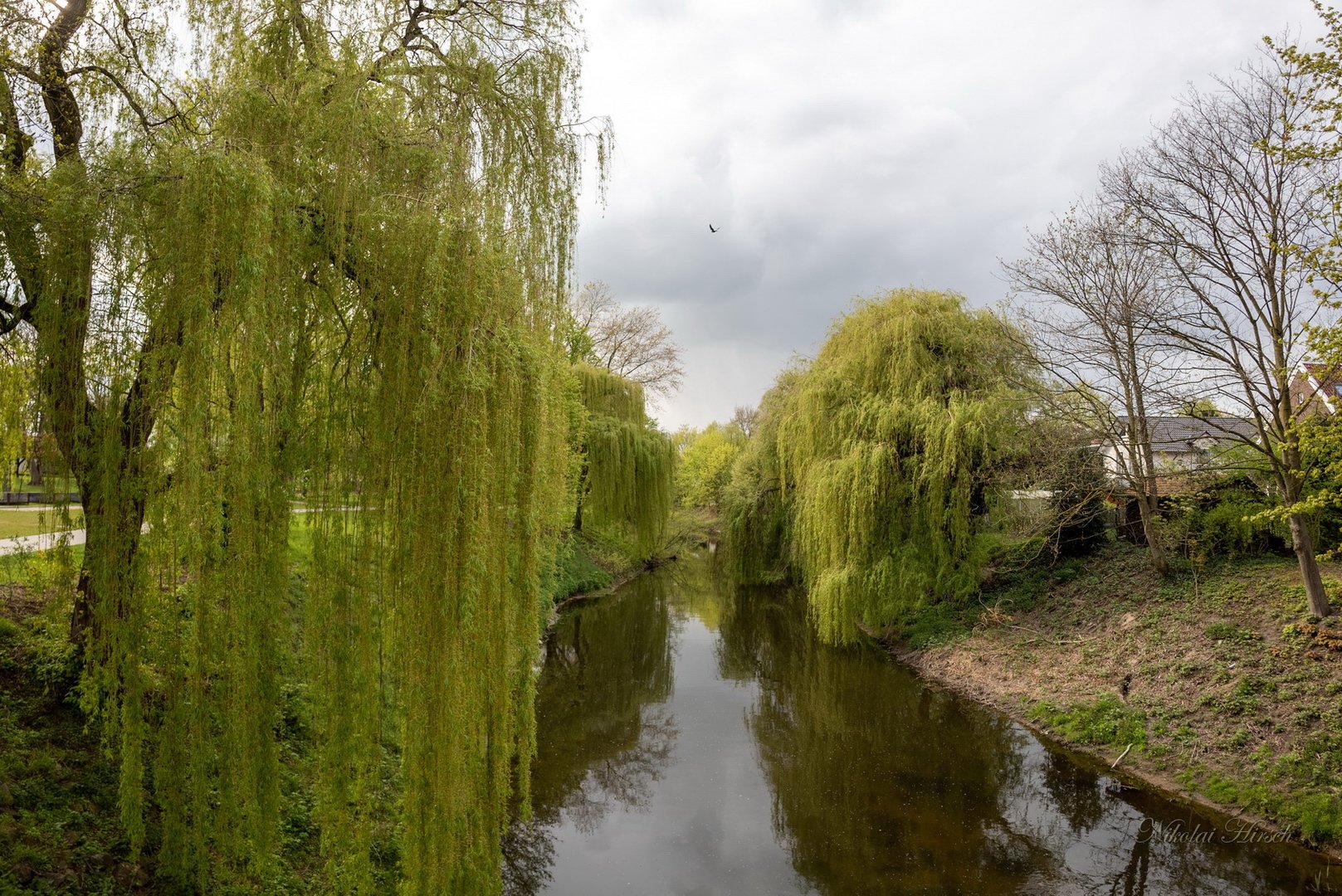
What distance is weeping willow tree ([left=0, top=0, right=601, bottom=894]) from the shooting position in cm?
365

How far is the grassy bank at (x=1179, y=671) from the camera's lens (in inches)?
295

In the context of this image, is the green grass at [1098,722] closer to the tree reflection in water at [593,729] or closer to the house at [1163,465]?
the house at [1163,465]

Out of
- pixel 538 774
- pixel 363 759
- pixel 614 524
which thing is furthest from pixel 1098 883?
pixel 614 524

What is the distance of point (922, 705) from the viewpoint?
36.0ft

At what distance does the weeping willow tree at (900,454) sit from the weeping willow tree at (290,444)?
9.27m

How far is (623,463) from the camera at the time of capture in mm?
17828

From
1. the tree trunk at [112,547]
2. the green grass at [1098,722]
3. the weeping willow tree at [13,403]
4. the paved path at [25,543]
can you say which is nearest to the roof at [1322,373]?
the green grass at [1098,722]

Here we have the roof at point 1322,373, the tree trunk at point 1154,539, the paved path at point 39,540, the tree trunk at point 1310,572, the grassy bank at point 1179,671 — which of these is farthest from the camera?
the tree trunk at point 1154,539

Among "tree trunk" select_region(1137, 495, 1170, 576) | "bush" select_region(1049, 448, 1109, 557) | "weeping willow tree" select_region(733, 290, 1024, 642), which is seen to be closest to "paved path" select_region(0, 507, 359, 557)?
"weeping willow tree" select_region(733, 290, 1024, 642)

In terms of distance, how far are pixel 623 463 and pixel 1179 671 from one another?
11.6m

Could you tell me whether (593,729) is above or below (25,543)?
below

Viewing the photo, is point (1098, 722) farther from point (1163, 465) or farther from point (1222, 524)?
point (1163, 465)

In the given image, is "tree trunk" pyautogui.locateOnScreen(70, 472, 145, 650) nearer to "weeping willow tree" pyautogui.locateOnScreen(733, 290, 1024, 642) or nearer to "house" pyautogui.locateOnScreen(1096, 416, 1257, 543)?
"weeping willow tree" pyautogui.locateOnScreen(733, 290, 1024, 642)

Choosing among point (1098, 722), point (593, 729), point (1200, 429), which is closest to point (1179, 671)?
point (1098, 722)
